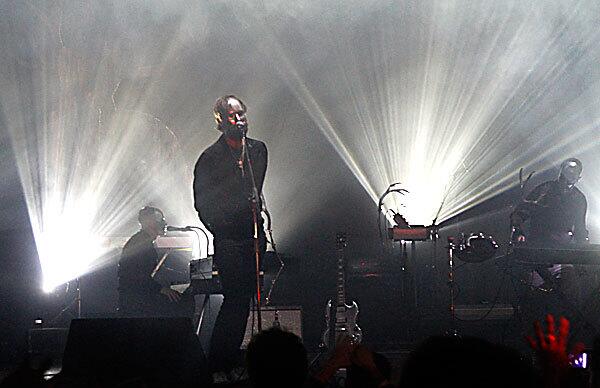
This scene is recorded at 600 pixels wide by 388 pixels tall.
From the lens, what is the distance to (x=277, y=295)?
25.8 ft

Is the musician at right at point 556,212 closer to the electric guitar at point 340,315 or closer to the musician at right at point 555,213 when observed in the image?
the musician at right at point 555,213

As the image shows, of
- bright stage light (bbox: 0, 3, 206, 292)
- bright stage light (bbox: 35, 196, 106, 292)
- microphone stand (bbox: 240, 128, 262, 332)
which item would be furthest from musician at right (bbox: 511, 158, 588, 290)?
bright stage light (bbox: 35, 196, 106, 292)

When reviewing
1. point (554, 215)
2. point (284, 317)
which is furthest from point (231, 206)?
point (554, 215)

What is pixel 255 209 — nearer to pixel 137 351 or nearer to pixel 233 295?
pixel 233 295

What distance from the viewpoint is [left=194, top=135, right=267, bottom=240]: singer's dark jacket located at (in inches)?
184

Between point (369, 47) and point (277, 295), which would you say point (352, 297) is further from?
point (369, 47)

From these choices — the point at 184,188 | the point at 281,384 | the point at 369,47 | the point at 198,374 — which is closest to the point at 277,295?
the point at 184,188

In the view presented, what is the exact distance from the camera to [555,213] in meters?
7.66

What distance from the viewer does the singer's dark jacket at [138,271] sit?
6.27 metres

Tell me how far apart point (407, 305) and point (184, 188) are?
2651 mm

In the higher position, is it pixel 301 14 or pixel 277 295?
pixel 301 14

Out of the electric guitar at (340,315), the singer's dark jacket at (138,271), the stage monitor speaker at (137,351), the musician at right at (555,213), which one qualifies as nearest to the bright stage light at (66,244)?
the singer's dark jacket at (138,271)

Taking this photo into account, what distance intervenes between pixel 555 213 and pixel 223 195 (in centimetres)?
407

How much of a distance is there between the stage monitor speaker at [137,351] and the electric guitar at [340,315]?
337 cm
